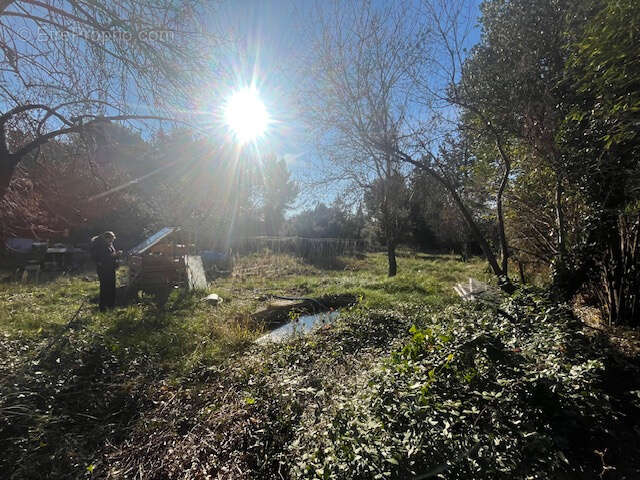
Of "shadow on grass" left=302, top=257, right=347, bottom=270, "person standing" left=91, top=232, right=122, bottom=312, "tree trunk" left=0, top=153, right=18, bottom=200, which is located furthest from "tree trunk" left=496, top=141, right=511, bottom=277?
"shadow on grass" left=302, top=257, right=347, bottom=270

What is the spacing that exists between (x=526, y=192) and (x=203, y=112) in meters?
5.84

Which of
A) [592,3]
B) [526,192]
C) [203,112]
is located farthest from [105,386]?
[526,192]

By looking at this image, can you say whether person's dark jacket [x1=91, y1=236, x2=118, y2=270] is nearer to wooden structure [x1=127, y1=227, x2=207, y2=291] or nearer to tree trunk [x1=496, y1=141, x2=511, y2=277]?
wooden structure [x1=127, y1=227, x2=207, y2=291]

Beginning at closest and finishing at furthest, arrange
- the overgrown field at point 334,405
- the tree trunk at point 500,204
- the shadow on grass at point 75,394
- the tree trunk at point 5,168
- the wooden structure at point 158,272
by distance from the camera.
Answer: the overgrown field at point 334,405 → the shadow on grass at point 75,394 → the tree trunk at point 5,168 → the tree trunk at point 500,204 → the wooden structure at point 158,272

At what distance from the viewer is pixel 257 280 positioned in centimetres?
938

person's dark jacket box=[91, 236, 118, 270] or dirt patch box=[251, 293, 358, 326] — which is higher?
person's dark jacket box=[91, 236, 118, 270]

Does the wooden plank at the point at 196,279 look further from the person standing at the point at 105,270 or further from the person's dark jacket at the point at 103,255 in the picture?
the person's dark jacket at the point at 103,255

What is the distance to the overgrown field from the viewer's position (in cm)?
151

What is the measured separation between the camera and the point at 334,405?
209 centimetres

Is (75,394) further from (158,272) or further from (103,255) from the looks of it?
(158,272)

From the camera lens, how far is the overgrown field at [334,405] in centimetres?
151

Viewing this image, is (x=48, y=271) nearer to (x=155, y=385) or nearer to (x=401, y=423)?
(x=155, y=385)

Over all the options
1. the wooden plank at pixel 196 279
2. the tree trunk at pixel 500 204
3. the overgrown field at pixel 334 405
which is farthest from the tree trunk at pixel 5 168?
the tree trunk at pixel 500 204

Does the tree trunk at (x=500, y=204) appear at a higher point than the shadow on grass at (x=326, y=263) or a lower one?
higher
